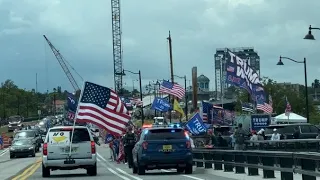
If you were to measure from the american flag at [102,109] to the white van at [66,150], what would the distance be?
4.22m

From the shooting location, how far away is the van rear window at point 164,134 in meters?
27.6

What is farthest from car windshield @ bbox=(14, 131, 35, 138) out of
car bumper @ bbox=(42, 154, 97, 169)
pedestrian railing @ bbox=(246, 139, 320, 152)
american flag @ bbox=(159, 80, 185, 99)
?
car bumper @ bbox=(42, 154, 97, 169)

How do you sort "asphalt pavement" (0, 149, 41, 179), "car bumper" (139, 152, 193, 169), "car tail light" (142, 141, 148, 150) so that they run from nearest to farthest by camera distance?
"car bumper" (139, 152, 193, 169) → "car tail light" (142, 141, 148, 150) → "asphalt pavement" (0, 149, 41, 179)

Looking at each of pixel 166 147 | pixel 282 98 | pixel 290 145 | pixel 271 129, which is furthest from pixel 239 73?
pixel 282 98

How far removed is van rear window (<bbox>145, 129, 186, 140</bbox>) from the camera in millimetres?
27625

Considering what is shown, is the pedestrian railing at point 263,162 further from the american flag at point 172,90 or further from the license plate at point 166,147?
the american flag at point 172,90

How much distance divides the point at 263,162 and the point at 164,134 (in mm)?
5674

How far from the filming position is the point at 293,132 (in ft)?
134

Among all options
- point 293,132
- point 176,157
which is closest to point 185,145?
point 176,157

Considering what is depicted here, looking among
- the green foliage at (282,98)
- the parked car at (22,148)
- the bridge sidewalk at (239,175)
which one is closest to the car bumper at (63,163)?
the bridge sidewalk at (239,175)

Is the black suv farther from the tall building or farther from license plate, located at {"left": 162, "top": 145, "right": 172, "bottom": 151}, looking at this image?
the tall building

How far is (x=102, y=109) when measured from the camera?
34.3 metres

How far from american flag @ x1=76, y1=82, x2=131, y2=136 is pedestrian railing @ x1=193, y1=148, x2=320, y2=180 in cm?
429

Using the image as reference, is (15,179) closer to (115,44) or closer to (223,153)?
(223,153)
